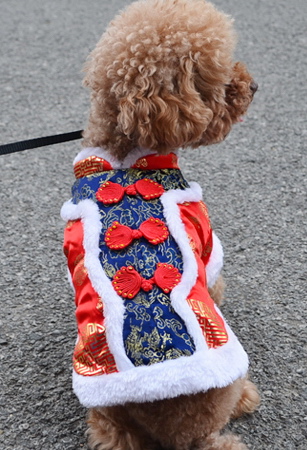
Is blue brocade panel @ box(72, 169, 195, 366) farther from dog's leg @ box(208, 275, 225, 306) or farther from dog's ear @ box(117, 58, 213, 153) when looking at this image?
dog's leg @ box(208, 275, 225, 306)

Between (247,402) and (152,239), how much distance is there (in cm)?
75

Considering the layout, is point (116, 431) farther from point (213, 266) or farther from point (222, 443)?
point (213, 266)

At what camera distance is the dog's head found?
1965 mm

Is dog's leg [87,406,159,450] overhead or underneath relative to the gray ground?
overhead

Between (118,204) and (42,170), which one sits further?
(42,170)

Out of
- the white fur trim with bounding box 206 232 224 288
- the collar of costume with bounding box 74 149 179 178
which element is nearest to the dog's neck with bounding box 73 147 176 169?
the collar of costume with bounding box 74 149 179 178

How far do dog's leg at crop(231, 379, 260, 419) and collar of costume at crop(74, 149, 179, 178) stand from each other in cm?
84

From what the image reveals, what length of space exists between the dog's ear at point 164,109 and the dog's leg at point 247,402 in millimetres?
923

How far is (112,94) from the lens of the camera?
6.84 ft

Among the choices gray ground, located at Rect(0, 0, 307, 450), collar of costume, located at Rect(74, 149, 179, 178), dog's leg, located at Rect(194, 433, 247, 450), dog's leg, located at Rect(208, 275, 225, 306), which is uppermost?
collar of costume, located at Rect(74, 149, 179, 178)

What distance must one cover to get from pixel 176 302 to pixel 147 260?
159 mm

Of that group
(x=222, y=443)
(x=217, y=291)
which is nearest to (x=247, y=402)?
(x=222, y=443)

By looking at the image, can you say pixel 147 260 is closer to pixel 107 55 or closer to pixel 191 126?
pixel 191 126

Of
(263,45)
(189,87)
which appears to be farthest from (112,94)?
(263,45)
